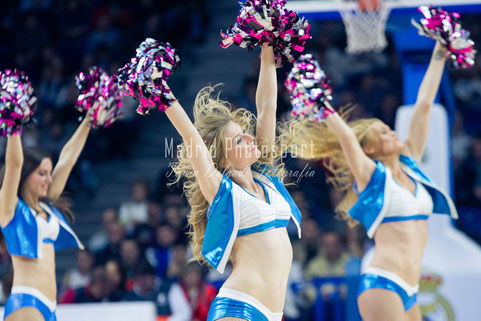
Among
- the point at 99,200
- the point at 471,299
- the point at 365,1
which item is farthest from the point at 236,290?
the point at 99,200

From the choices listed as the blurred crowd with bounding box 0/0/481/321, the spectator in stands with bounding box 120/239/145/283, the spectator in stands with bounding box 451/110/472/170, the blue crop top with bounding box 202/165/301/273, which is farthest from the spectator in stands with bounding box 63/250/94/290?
the spectator in stands with bounding box 451/110/472/170

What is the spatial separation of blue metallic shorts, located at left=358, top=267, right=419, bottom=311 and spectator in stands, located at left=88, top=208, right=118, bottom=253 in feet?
11.9

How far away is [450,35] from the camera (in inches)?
159

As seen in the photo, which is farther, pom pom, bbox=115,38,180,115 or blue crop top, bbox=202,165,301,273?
blue crop top, bbox=202,165,301,273

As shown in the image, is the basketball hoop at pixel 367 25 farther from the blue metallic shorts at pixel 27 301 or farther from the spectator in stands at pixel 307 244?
the blue metallic shorts at pixel 27 301

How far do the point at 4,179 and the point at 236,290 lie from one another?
1.57 meters

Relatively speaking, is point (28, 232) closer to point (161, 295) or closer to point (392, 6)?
point (161, 295)

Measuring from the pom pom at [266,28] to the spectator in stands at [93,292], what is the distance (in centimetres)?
332

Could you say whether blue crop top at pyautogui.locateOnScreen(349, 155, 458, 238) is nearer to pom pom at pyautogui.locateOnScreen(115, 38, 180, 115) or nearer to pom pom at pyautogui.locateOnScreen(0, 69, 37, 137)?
pom pom at pyautogui.locateOnScreen(115, 38, 180, 115)

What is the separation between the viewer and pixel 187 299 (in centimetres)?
591

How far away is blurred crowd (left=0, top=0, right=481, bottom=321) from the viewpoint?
594 cm

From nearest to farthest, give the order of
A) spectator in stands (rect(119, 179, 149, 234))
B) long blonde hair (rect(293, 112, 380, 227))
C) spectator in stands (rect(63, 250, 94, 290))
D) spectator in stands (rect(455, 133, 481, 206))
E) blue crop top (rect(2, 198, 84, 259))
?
blue crop top (rect(2, 198, 84, 259)), long blonde hair (rect(293, 112, 380, 227)), spectator in stands (rect(63, 250, 94, 290)), spectator in stands (rect(119, 179, 149, 234)), spectator in stands (rect(455, 133, 481, 206))

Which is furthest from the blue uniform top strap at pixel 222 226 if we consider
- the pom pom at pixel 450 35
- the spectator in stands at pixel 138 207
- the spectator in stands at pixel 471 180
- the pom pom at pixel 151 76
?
the spectator in stands at pixel 471 180

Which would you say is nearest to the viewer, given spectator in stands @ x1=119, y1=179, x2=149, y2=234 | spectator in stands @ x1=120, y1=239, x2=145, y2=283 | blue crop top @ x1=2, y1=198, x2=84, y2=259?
blue crop top @ x1=2, y1=198, x2=84, y2=259
